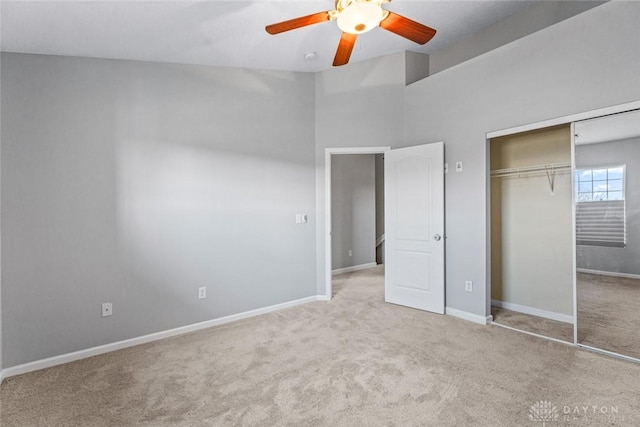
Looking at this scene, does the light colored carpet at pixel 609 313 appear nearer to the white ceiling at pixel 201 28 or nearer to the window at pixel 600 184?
the window at pixel 600 184

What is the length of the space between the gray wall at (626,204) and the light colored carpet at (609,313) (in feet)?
0.36

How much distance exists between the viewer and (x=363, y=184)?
6.59m

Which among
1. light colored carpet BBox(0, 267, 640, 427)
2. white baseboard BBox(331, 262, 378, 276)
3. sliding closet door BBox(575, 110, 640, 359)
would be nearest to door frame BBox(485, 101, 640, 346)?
sliding closet door BBox(575, 110, 640, 359)

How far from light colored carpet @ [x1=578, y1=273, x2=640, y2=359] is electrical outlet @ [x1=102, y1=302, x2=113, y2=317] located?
4141mm

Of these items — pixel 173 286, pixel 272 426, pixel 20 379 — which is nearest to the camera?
pixel 272 426

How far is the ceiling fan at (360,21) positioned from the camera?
188 cm

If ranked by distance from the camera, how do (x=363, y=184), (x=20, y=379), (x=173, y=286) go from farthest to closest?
1. (x=363, y=184)
2. (x=173, y=286)
3. (x=20, y=379)

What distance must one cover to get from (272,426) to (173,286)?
1936mm

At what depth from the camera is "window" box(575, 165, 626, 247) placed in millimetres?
2639

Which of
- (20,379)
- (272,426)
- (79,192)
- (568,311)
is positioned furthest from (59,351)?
(568,311)

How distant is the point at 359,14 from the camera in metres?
1.90

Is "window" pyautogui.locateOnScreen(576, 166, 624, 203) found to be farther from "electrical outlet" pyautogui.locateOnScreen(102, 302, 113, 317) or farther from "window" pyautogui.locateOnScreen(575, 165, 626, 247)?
"electrical outlet" pyautogui.locateOnScreen(102, 302, 113, 317)

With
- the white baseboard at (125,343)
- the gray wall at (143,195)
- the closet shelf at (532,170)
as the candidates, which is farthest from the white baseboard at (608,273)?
the white baseboard at (125,343)

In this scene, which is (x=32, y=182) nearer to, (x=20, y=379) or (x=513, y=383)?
(x=20, y=379)
